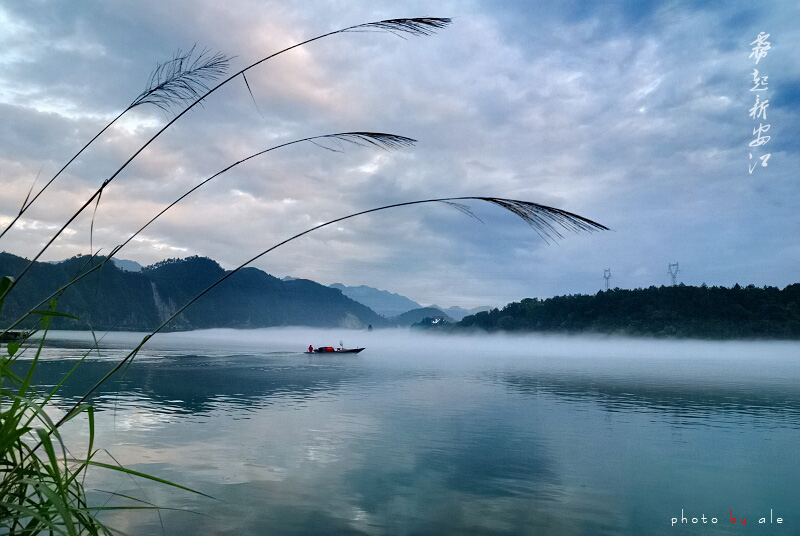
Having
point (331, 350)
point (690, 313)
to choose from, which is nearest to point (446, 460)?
point (331, 350)

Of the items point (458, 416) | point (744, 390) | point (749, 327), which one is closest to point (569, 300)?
point (749, 327)

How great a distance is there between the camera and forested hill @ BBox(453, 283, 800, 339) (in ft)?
395

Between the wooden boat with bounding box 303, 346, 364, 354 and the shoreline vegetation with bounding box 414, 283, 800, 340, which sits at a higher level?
the shoreline vegetation with bounding box 414, 283, 800, 340

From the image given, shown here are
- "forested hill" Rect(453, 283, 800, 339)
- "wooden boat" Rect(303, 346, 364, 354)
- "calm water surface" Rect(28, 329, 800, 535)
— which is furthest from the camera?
"forested hill" Rect(453, 283, 800, 339)

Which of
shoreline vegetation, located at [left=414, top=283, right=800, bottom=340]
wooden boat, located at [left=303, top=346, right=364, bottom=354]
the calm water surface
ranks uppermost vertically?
shoreline vegetation, located at [left=414, top=283, right=800, bottom=340]

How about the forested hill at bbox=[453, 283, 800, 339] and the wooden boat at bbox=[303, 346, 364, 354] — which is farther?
the forested hill at bbox=[453, 283, 800, 339]

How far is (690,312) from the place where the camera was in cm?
12619

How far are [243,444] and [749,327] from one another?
132646 mm

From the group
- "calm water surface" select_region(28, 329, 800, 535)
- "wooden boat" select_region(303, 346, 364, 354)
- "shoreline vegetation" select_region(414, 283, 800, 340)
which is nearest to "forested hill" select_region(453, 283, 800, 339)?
"shoreline vegetation" select_region(414, 283, 800, 340)

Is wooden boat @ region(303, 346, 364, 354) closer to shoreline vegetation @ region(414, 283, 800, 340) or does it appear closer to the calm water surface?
the calm water surface

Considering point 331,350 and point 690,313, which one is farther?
point 690,313

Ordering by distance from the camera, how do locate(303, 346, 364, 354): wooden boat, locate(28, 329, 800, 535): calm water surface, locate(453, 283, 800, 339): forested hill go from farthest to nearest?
locate(453, 283, 800, 339): forested hill
locate(303, 346, 364, 354): wooden boat
locate(28, 329, 800, 535): calm water surface

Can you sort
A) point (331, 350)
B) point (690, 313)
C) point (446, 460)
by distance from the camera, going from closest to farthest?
point (446, 460), point (331, 350), point (690, 313)

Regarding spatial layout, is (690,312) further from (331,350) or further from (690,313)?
(331,350)
